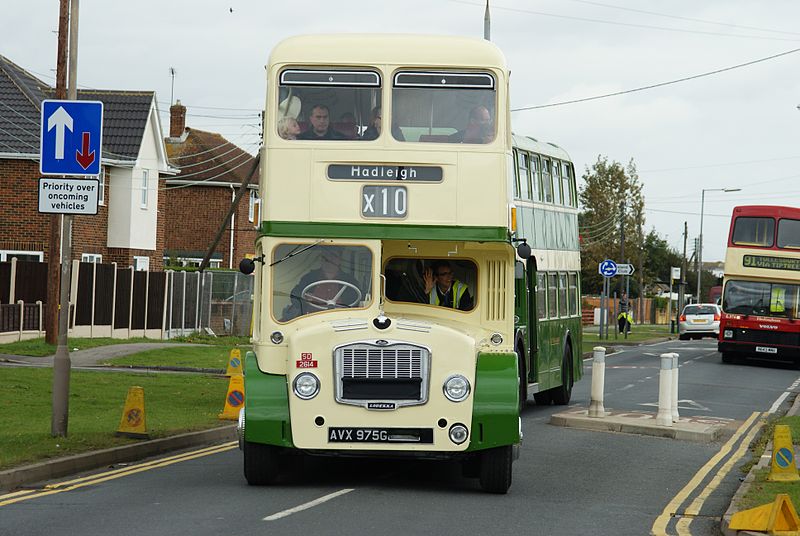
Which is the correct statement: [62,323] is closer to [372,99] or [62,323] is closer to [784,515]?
[372,99]

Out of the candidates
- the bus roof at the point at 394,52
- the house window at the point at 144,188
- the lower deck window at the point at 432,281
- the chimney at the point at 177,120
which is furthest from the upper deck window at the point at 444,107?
the chimney at the point at 177,120

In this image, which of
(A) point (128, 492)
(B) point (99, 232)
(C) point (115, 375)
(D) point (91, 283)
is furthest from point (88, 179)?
(B) point (99, 232)

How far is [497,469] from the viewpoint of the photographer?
11.9 meters

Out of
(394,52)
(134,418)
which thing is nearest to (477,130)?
(394,52)

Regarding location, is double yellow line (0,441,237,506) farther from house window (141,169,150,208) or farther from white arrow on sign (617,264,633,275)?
white arrow on sign (617,264,633,275)

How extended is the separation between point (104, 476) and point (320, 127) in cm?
402

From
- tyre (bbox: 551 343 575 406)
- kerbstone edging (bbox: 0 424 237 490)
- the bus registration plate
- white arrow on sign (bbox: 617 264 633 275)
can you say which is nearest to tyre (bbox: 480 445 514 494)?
kerbstone edging (bbox: 0 424 237 490)

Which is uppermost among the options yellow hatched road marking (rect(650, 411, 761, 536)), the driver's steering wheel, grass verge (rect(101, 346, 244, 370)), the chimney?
the chimney

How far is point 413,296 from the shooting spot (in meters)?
12.9

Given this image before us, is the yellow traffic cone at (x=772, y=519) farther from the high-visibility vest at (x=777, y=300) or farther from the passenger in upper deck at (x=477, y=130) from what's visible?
the high-visibility vest at (x=777, y=300)

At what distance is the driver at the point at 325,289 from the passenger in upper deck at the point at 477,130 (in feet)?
5.26

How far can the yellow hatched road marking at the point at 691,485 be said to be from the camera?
10.8 meters

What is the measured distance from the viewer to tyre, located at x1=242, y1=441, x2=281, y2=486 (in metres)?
12.0

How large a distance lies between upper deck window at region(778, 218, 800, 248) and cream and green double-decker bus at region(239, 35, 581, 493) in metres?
26.1
